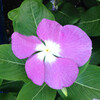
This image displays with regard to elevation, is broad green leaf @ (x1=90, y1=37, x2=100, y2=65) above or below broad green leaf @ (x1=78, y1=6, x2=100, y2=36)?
below

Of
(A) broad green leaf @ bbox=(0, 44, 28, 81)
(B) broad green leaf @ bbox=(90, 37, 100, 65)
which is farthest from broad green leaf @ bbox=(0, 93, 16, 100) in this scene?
(B) broad green leaf @ bbox=(90, 37, 100, 65)

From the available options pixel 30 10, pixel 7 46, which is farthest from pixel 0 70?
pixel 30 10

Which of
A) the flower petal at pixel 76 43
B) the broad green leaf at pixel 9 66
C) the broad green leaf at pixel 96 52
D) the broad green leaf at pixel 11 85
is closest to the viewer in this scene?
the flower petal at pixel 76 43

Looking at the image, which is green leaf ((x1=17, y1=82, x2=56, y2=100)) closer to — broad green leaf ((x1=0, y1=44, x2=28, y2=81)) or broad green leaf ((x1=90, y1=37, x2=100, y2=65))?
broad green leaf ((x1=0, y1=44, x2=28, y2=81))

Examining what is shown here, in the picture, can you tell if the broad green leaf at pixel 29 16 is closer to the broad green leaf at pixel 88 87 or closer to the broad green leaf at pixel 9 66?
the broad green leaf at pixel 9 66

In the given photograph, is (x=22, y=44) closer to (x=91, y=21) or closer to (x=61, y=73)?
(x=61, y=73)

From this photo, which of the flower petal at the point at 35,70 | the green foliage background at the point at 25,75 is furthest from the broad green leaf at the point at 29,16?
the flower petal at the point at 35,70
